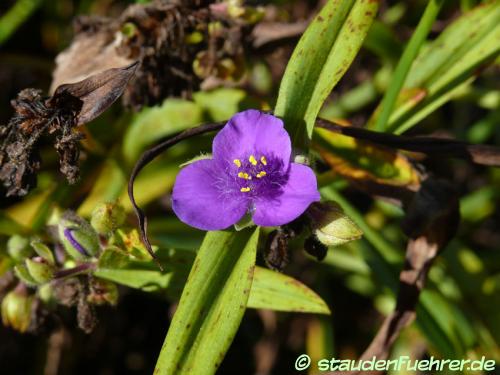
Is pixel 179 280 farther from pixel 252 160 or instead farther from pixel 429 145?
pixel 429 145

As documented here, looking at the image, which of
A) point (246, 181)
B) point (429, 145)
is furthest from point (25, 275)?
point (429, 145)

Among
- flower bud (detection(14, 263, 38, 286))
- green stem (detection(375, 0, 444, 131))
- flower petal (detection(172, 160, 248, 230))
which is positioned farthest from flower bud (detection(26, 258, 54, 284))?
green stem (detection(375, 0, 444, 131))

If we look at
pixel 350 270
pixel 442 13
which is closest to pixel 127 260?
pixel 350 270

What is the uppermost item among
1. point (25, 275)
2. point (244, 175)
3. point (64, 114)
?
point (64, 114)

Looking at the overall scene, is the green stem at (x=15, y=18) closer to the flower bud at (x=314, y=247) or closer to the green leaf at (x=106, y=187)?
the green leaf at (x=106, y=187)

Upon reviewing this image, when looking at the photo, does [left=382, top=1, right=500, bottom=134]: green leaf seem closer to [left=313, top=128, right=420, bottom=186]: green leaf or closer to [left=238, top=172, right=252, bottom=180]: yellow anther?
[left=313, top=128, right=420, bottom=186]: green leaf


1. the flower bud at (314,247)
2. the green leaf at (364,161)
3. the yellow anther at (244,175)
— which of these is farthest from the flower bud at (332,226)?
the green leaf at (364,161)
